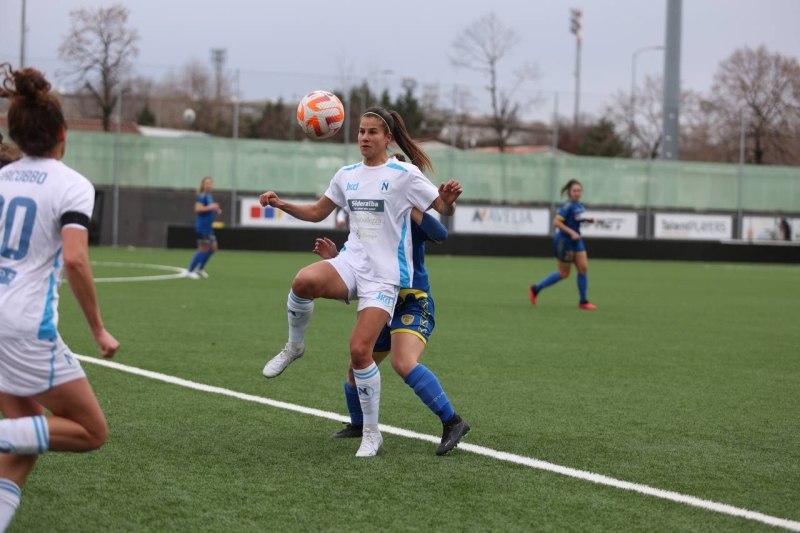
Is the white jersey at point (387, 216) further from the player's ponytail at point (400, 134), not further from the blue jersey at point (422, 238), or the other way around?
the player's ponytail at point (400, 134)

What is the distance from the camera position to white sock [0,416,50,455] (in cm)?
369

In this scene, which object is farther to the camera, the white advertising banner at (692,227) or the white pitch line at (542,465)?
the white advertising banner at (692,227)

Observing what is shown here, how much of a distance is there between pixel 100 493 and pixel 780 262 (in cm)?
3635

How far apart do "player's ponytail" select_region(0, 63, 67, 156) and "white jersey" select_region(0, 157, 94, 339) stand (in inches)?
4.4

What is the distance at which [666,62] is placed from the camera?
4009cm

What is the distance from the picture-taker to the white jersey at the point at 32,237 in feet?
12.1

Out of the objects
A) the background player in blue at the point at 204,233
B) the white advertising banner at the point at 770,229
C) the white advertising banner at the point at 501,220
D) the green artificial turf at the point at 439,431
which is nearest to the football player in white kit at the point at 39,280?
the green artificial turf at the point at 439,431

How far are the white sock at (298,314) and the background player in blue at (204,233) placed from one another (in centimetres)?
1417

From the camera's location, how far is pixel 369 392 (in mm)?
5625

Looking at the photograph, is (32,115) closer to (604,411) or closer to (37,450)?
(37,450)

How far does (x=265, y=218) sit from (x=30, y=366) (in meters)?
31.1

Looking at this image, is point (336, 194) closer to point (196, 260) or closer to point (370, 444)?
point (370, 444)

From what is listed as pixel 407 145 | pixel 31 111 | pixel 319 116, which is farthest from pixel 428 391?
pixel 31 111

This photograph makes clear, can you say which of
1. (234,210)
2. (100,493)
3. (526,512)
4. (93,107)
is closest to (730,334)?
(526,512)
